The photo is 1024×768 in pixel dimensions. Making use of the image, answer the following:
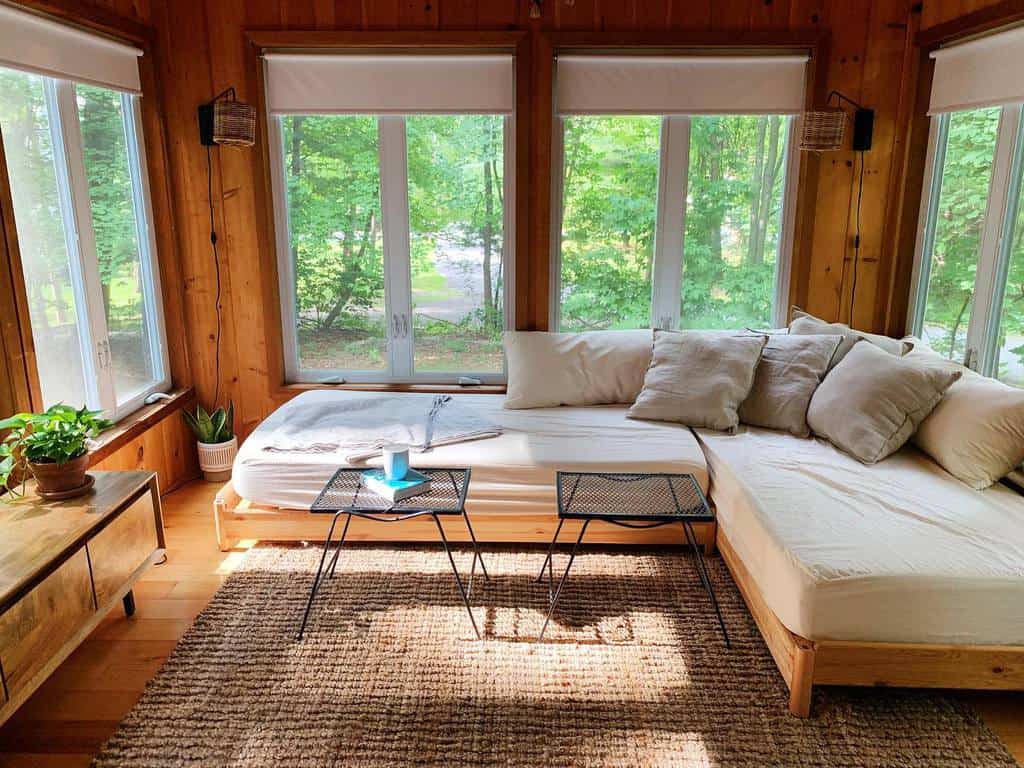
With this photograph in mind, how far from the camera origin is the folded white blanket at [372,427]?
3.09 meters

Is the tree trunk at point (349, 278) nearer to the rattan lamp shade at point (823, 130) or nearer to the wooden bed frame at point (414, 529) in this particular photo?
the wooden bed frame at point (414, 529)

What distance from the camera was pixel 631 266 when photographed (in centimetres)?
388

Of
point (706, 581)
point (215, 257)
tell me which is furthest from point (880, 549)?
point (215, 257)

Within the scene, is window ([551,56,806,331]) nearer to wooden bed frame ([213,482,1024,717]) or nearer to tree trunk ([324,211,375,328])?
tree trunk ([324,211,375,328])

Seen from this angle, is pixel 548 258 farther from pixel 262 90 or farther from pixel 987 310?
pixel 987 310

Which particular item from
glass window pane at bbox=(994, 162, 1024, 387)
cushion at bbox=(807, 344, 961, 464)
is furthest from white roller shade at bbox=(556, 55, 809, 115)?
cushion at bbox=(807, 344, 961, 464)

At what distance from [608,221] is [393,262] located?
1194mm

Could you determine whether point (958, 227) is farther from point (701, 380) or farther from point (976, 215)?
point (701, 380)

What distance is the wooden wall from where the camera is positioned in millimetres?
3539

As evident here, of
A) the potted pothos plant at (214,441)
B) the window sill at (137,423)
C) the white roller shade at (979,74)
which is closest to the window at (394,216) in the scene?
the potted pothos plant at (214,441)

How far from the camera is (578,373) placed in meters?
3.68

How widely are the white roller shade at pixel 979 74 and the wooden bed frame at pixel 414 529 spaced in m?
2.25

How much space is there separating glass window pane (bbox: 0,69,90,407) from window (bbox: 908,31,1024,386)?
4.03m

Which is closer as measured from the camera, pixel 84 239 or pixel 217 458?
pixel 84 239
